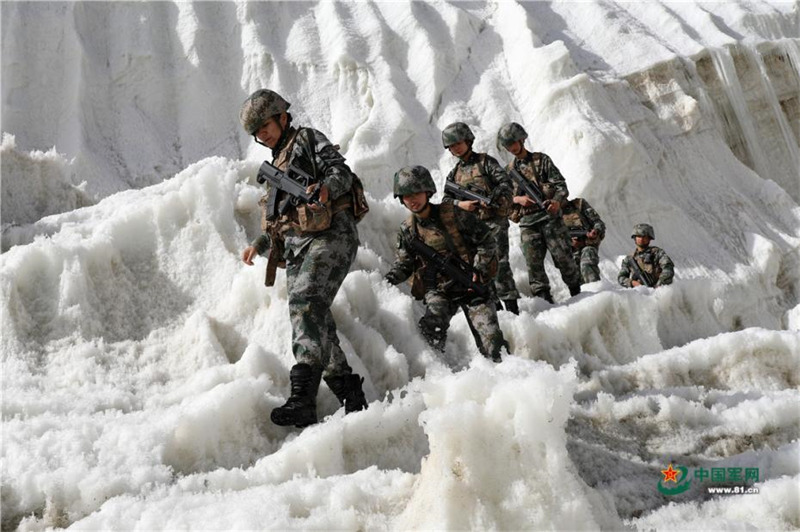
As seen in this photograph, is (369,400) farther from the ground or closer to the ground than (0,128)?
closer to the ground

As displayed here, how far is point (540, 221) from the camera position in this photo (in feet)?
22.1

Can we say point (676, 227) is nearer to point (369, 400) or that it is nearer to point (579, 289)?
point (579, 289)

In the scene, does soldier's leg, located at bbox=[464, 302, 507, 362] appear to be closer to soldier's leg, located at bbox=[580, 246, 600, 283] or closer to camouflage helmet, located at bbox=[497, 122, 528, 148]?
camouflage helmet, located at bbox=[497, 122, 528, 148]

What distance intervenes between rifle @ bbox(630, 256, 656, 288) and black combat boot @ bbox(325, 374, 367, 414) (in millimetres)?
5491

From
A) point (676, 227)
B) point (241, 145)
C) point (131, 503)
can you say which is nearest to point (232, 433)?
point (131, 503)

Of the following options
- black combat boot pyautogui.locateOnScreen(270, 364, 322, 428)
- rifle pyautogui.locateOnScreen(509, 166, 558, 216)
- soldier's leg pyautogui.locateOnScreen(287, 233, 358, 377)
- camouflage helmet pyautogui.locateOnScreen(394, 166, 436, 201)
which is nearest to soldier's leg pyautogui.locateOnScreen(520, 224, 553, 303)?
rifle pyautogui.locateOnScreen(509, 166, 558, 216)

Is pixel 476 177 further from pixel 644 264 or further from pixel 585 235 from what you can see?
pixel 644 264

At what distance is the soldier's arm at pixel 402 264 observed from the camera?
474cm

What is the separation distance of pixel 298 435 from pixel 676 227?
345 inches

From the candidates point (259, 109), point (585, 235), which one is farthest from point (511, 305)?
point (585, 235)

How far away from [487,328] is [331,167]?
4.71 feet

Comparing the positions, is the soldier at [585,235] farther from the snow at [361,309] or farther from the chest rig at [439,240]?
the chest rig at [439,240]

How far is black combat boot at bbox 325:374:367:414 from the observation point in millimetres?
3795

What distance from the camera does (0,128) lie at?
979 centimetres
